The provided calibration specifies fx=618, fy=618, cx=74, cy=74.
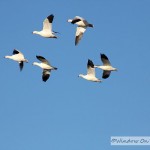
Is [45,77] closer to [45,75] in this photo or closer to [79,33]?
[45,75]

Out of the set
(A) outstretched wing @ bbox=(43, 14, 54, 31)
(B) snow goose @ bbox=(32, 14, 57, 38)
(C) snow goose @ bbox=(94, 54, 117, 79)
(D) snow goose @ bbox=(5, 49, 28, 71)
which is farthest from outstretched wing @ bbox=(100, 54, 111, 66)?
(D) snow goose @ bbox=(5, 49, 28, 71)

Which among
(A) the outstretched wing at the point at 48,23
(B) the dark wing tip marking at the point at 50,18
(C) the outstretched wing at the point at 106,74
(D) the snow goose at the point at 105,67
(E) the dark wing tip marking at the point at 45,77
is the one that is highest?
(B) the dark wing tip marking at the point at 50,18

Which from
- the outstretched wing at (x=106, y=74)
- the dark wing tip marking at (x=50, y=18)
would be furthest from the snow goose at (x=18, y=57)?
the outstretched wing at (x=106, y=74)

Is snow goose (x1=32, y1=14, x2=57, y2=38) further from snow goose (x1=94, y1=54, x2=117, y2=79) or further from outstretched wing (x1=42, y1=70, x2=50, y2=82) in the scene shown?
snow goose (x1=94, y1=54, x2=117, y2=79)

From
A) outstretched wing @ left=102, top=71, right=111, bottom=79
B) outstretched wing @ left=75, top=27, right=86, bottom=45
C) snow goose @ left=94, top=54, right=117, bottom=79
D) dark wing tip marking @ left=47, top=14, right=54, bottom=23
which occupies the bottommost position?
outstretched wing @ left=102, top=71, right=111, bottom=79

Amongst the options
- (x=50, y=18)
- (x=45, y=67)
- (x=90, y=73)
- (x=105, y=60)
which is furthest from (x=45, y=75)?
(x=105, y=60)

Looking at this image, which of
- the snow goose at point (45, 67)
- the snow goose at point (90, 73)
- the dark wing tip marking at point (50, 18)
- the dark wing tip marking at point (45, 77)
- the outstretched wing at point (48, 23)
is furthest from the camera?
the snow goose at point (90, 73)

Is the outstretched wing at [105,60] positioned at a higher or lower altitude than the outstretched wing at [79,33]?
lower

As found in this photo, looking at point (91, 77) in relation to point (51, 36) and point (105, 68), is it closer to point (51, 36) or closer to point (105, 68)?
point (105, 68)

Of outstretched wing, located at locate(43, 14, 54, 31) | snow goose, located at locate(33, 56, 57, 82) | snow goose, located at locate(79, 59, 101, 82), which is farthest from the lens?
snow goose, located at locate(79, 59, 101, 82)

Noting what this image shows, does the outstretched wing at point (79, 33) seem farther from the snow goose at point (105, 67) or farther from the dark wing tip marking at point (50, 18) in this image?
the dark wing tip marking at point (50, 18)

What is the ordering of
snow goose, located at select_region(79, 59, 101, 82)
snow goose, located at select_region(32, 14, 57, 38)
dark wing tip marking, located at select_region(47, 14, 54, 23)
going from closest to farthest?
1. snow goose, located at select_region(32, 14, 57, 38)
2. dark wing tip marking, located at select_region(47, 14, 54, 23)
3. snow goose, located at select_region(79, 59, 101, 82)

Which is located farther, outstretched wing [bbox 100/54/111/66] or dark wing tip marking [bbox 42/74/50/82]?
outstretched wing [bbox 100/54/111/66]

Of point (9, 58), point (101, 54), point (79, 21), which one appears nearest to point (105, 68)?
point (101, 54)
